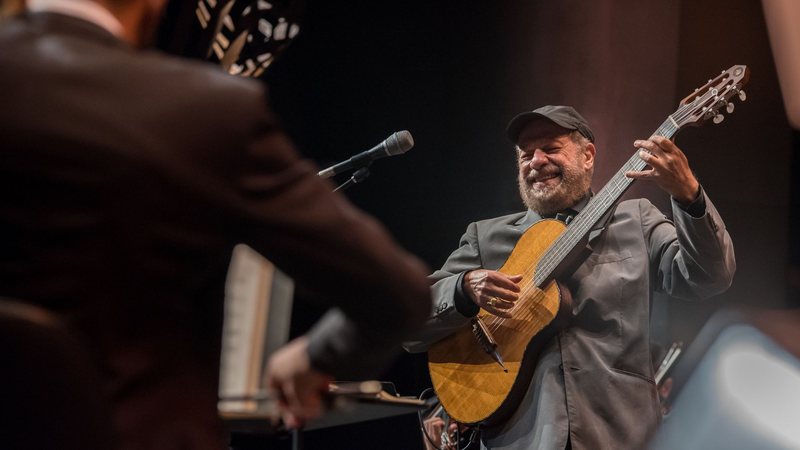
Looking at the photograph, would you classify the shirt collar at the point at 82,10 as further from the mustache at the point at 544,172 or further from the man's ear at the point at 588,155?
the man's ear at the point at 588,155

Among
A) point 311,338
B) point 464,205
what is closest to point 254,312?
point 311,338

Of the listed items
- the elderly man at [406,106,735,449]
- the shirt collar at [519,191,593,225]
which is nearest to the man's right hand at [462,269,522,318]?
the elderly man at [406,106,735,449]

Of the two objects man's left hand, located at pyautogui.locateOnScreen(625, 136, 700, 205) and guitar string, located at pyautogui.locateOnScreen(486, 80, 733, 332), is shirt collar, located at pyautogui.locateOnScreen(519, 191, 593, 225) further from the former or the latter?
man's left hand, located at pyautogui.locateOnScreen(625, 136, 700, 205)

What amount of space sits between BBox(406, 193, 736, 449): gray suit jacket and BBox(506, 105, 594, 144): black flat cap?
0.38 meters

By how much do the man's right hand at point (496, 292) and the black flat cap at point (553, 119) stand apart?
2.07ft

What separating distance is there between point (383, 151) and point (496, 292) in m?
0.61

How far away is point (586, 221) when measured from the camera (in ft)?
9.09

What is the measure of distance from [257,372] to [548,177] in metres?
1.97

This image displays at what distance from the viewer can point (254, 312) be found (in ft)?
4.55

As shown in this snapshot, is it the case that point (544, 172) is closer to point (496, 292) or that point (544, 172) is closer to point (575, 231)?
point (575, 231)

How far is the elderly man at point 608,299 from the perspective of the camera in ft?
8.30

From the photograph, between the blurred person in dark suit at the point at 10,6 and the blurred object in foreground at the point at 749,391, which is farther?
the blurred object in foreground at the point at 749,391

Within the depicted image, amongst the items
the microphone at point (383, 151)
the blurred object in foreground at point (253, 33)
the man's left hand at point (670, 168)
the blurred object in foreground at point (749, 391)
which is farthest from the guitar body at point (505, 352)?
the blurred object in foreground at point (253, 33)

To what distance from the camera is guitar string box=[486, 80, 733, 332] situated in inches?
106
